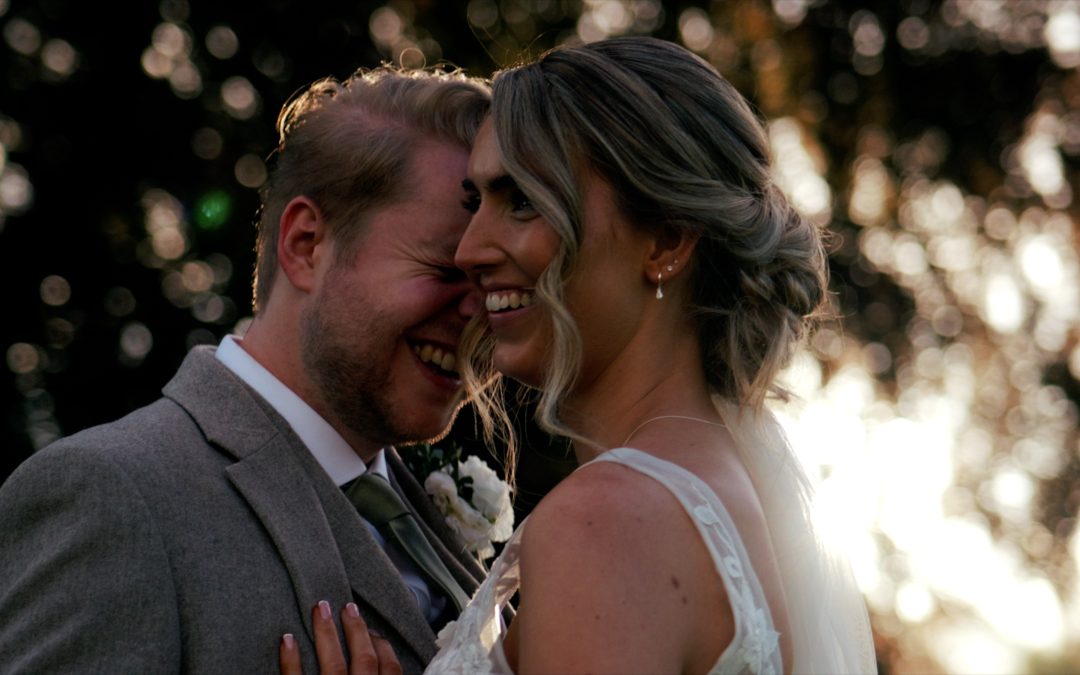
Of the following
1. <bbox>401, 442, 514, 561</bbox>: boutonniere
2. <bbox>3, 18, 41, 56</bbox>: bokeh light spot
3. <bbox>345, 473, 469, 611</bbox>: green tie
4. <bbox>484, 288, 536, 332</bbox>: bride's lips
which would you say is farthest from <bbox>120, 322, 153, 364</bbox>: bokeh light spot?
<bbox>484, 288, 536, 332</bbox>: bride's lips

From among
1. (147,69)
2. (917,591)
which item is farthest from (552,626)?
(917,591)

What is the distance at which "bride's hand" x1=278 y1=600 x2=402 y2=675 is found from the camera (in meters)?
3.54

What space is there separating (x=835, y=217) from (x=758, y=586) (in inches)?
422

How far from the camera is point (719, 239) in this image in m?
3.49

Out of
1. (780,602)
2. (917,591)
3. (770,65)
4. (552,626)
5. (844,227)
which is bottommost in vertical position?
(917,591)

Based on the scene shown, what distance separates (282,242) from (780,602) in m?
2.07

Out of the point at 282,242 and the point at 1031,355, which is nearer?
the point at 282,242

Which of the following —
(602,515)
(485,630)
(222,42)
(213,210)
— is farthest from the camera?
(222,42)

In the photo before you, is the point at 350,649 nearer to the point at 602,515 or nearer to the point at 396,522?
the point at 396,522

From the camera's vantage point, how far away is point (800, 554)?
11.3ft

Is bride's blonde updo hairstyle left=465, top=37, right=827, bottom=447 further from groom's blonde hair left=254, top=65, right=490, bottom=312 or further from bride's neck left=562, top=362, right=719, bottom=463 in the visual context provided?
groom's blonde hair left=254, top=65, right=490, bottom=312

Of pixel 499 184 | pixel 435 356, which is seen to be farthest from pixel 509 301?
pixel 435 356

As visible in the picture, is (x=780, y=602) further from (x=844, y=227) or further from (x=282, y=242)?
(x=844, y=227)

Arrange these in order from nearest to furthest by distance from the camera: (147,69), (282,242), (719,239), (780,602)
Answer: (780,602)
(719,239)
(282,242)
(147,69)
